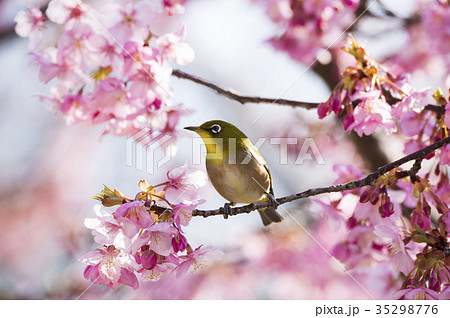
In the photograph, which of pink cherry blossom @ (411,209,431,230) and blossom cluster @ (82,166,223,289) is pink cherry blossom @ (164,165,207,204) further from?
pink cherry blossom @ (411,209,431,230)

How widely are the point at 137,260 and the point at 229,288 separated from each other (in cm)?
158

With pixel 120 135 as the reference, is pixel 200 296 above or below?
below

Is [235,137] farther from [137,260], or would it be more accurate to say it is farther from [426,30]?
[426,30]

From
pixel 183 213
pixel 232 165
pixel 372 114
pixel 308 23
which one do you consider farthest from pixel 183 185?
pixel 308 23

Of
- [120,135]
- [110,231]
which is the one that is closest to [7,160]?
[120,135]

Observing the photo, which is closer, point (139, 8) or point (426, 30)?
point (139, 8)

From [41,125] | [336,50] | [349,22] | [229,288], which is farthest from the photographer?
[229,288]

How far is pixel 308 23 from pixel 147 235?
1.31 meters

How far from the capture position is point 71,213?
8.19 feet

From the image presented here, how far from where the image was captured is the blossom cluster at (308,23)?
6.21ft

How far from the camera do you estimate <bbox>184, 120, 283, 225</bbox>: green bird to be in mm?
1344

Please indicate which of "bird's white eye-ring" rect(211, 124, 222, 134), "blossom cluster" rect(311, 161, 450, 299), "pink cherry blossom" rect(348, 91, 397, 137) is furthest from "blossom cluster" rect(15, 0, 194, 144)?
"blossom cluster" rect(311, 161, 450, 299)

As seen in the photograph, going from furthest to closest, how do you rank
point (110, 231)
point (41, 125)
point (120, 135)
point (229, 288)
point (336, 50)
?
point (229, 288) → point (41, 125) → point (336, 50) → point (120, 135) → point (110, 231)

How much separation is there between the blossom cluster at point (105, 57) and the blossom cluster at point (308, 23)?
2.22 feet
